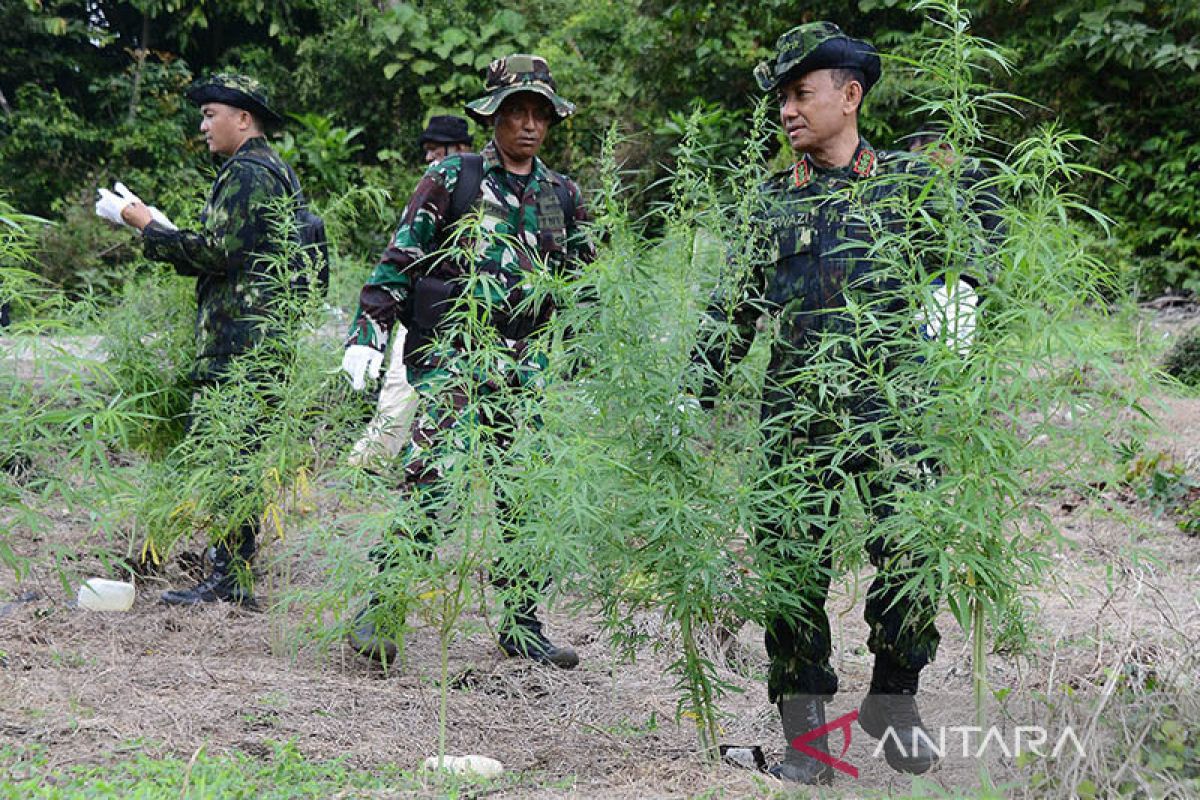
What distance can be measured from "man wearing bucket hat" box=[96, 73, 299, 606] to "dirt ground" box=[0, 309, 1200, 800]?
259 millimetres

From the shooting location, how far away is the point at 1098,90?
446 inches

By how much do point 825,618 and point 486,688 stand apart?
4.12 ft

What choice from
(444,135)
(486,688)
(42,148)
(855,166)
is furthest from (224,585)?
(42,148)

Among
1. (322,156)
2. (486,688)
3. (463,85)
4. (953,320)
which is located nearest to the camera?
(953,320)

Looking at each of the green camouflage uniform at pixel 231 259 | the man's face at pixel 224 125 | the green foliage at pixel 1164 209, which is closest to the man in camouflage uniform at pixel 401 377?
the green camouflage uniform at pixel 231 259

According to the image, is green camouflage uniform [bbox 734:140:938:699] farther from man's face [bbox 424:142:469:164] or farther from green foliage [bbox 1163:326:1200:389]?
green foliage [bbox 1163:326:1200:389]

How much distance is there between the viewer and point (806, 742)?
330 centimetres

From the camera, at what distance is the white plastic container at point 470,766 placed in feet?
10.6

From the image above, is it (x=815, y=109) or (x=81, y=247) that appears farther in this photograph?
(x=81, y=247)

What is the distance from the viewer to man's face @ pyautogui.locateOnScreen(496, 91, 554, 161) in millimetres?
4430

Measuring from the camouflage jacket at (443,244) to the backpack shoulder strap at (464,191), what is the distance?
0.6 inches

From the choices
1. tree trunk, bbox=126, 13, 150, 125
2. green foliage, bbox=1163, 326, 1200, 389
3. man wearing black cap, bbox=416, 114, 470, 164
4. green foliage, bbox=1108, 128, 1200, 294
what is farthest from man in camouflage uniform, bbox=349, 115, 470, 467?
tree trunk, bbox=126, 13, 150, 125

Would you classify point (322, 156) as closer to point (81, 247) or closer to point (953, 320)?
point (81, 247)

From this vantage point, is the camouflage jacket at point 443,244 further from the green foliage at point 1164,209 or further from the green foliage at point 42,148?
the green foliage at point 42,148
